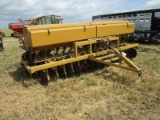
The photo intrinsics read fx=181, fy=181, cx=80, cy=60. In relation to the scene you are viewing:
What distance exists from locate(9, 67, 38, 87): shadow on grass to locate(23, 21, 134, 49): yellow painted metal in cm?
94

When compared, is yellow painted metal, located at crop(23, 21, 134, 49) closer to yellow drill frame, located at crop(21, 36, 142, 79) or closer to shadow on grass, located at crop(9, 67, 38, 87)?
yellow drill frame, located at crop(21, 36, 142, 79)

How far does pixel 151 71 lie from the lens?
17.3ft

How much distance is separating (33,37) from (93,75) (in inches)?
79.1

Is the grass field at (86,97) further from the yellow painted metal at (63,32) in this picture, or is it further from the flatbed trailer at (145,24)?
the flatbed trailer at (145,24)

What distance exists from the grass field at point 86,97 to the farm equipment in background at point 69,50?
1.04 feet

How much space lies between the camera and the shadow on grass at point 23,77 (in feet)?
15.3

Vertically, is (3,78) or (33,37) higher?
(33,37)

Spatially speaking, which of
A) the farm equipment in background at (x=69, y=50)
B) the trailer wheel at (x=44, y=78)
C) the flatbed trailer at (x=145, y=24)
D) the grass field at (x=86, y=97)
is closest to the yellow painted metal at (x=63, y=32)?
the farm equipment in background at (x=69, y=50)

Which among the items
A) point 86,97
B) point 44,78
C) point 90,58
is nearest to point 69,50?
point 90,58

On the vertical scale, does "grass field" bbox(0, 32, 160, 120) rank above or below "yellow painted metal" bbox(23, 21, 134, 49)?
below

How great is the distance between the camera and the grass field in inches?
128

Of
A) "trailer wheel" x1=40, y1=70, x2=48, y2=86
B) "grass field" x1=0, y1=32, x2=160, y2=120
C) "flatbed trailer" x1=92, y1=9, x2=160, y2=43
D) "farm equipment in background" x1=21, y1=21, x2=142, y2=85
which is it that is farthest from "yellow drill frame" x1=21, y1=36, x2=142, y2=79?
"flatbed trailer" x1=92, y1=9, x2=160, y2=43

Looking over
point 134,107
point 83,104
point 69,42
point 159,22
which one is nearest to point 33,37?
point 69,42

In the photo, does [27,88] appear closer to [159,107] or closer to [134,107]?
[134,107]
